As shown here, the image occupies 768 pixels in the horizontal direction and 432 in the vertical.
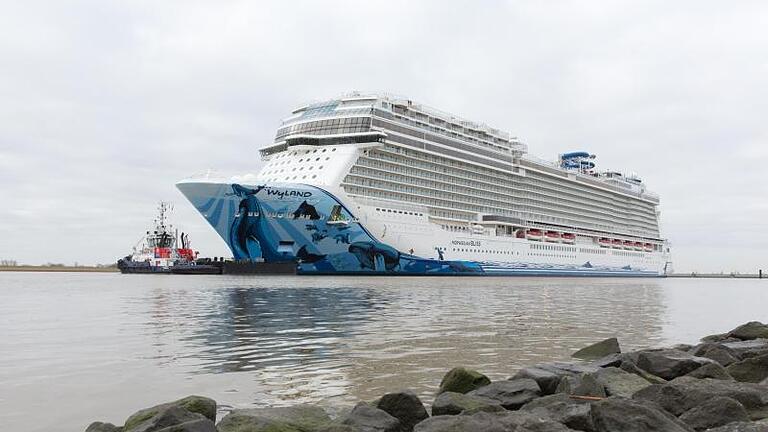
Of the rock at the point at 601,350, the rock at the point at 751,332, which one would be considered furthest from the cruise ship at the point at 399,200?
the rock at the point at 601,350

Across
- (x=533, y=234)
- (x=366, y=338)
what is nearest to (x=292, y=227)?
(x=366, y=338)

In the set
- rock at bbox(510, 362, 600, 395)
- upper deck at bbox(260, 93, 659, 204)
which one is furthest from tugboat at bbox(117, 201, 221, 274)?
rock at bbox(510, 362, 600, 395)

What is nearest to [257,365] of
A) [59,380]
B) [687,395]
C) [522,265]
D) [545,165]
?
[59,380]

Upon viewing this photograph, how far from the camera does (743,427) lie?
5598 mm

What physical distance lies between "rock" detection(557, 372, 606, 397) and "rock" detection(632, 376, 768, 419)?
517 mm

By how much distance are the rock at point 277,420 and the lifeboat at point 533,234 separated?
6927 centimetres

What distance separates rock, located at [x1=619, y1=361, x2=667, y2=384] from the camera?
29.3 feet

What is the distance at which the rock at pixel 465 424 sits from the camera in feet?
19.2

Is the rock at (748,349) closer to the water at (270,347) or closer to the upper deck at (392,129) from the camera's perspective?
the water at (270,347)

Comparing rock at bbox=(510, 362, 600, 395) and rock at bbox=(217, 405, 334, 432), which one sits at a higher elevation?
rock at bbox=(510, 362, 600, 395)

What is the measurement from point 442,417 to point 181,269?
86.0 m

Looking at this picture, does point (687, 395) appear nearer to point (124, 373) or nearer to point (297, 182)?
point (124, 373)

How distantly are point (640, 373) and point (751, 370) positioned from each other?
80.3 inches

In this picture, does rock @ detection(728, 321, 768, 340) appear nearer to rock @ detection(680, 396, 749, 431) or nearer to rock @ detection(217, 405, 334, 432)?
rock @ detection(680, 396, 749, 431)
